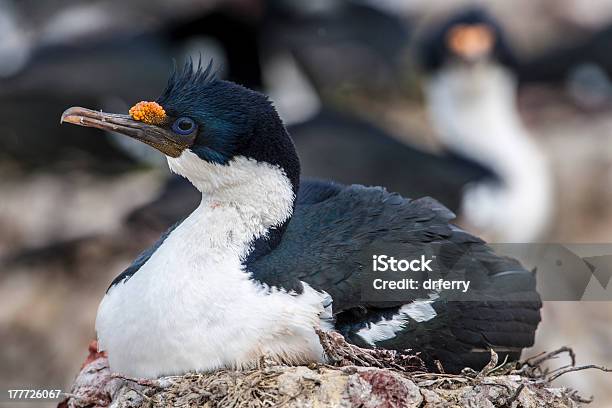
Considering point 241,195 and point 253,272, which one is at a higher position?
point 241,195

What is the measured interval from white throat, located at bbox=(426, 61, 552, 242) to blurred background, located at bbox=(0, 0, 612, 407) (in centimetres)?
1

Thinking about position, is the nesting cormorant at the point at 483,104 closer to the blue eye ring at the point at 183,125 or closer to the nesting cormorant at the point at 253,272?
the nesting cormorant at the point at 253,272

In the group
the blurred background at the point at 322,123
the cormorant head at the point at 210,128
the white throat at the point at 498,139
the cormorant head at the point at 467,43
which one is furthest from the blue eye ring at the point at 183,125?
the cormorant head at the point at 467,43

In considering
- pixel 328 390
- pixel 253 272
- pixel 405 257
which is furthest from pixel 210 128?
pixel 328 390

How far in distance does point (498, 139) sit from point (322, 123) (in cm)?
95

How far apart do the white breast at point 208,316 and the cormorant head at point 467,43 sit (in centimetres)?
338

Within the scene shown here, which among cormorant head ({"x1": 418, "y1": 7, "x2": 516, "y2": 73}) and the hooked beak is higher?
cormorant head ({"x1": 418, "y1": 7, "x2": 516, "y2": 73})

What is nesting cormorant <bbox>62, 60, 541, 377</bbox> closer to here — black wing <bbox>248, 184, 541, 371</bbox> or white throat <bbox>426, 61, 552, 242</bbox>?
black wing <bbox>248, 184, 541, 371</bbox>

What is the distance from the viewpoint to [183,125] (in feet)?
10.1

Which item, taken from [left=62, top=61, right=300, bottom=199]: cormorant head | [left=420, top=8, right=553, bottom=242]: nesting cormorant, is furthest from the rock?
[left=420, top=8, right=553, bottom=242]: nesting cormorant

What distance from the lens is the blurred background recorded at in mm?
5559

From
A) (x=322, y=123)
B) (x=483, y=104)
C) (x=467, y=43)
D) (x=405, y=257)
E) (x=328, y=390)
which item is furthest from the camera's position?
(x=483, y=104)

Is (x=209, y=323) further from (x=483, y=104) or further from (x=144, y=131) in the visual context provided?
(x=483, y=104)

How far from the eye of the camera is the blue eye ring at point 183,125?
3074 mm
